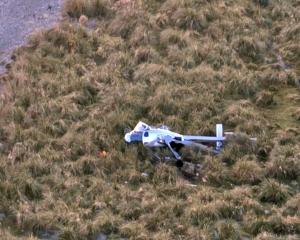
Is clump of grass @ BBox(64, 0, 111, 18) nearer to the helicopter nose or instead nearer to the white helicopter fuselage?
the helicopter nose

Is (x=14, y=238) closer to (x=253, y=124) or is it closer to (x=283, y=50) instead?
(x=253, y=124)

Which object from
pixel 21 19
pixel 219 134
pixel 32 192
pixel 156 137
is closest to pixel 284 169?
pixel 219 134

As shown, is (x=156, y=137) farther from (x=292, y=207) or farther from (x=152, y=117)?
(x=292, y=207)

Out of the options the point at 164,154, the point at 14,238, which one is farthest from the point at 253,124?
the point at 14,238

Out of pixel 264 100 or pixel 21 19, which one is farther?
pixel 21 19

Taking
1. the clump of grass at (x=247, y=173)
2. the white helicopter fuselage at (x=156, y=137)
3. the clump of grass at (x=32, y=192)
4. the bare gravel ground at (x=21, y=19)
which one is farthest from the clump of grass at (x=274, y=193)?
the bare gravel ground at (x=21, y=19)

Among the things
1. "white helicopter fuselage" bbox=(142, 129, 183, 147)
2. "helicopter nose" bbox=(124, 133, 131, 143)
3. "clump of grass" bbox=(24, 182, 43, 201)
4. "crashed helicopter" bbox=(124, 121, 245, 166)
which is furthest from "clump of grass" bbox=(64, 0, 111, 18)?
"clump of grass" bbox=(24, 182, 43, 201)
